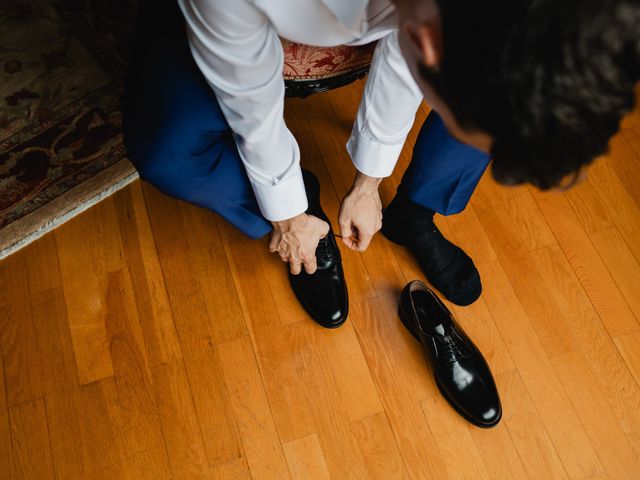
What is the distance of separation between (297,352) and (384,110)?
528 mm

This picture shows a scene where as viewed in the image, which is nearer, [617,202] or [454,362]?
[454,362]

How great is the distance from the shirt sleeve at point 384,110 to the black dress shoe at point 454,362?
29 centimetres

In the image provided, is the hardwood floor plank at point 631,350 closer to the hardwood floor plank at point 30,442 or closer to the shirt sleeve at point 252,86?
the shirt sleeve at point 252,86

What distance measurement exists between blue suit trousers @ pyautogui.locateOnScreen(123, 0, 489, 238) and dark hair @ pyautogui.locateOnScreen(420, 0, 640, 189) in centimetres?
46

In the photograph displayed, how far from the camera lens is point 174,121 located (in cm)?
91

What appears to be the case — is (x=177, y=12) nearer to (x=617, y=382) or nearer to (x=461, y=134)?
(x=461, y=134)

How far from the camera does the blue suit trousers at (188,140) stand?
91cm

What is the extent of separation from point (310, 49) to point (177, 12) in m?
0.22

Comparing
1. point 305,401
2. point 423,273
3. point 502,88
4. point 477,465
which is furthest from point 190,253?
point 502,88

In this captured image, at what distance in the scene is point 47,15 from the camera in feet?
4.85

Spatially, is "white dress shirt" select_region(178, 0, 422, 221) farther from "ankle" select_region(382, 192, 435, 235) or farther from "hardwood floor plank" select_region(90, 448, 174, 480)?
"hardwood floor plank" select_region(90, 448, 174, 480)

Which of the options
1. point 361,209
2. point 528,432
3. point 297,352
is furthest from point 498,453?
point 361,209

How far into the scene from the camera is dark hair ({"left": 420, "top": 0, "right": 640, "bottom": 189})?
441 mm

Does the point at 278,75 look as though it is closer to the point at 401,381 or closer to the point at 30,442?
the point at 401,381
